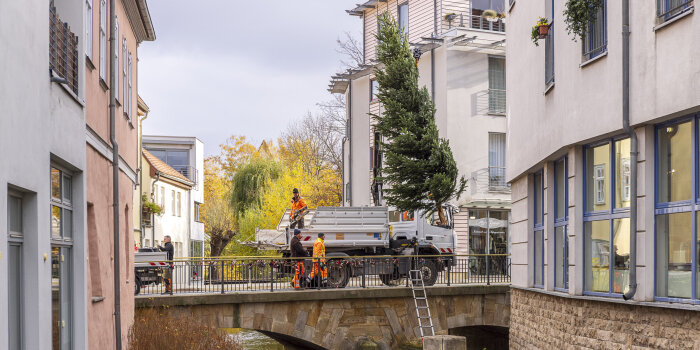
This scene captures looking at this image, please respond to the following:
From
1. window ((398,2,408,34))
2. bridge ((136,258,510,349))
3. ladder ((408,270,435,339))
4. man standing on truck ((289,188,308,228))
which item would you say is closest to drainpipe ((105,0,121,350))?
bridge ((136,258,510,349))

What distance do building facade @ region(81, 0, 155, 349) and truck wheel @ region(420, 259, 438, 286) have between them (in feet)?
27.9

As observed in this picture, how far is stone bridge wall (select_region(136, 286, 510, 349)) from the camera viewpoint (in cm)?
2372

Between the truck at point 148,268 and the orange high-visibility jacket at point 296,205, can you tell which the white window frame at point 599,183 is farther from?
the orange high-visibility jacket at point 296,205

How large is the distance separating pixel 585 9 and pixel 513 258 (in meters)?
8.37

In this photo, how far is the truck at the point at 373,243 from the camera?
86.8 feet

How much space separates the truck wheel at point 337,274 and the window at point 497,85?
14.2m

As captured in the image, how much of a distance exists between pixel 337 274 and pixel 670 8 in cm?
1574

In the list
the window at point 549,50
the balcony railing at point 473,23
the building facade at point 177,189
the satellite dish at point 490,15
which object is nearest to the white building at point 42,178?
the window at point 549,50

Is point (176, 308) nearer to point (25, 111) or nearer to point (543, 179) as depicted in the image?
point (543, 179)

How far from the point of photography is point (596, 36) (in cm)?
1431

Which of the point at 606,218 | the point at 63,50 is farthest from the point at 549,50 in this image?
the point at 63,50

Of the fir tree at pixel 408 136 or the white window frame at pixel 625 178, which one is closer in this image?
the white window frame at pixel 625 178

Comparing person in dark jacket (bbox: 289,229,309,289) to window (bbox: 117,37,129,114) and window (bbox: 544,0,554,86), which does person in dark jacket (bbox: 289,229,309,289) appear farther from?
window (bbox: 544,0,554,86)

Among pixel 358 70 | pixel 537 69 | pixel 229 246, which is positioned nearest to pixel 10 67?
pixel 537 69
